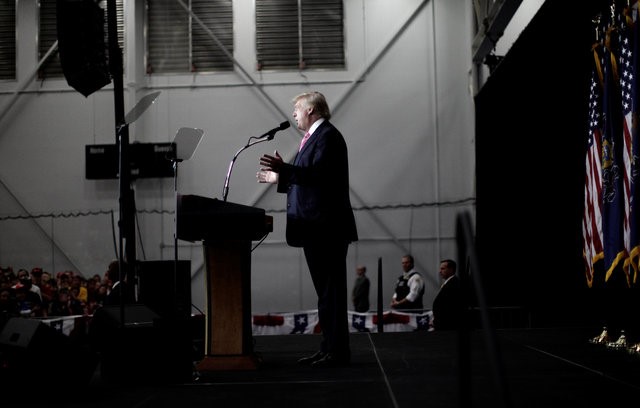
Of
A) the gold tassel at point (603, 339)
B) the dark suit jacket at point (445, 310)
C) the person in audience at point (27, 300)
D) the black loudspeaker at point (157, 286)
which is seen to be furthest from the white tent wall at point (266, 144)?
the gold tassel at point (603, 339)

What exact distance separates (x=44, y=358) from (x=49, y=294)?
7.83 meters

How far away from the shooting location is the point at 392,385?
3.09 metres

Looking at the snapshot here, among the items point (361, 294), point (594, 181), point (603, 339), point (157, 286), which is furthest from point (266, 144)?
point (603, 339)

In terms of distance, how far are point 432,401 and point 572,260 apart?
16.9 ft

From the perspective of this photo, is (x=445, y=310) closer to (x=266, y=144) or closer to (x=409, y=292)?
(x=409, y=292)

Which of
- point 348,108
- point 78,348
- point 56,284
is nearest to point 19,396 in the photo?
point 78,348

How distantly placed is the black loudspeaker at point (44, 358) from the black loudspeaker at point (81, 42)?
6.18ft

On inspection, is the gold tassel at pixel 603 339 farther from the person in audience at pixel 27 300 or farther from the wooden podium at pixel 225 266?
the person in audience at pixel 27 300

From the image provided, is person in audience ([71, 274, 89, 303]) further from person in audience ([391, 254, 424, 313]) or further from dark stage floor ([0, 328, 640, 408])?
dark stage floor ([0, 328, 640, 408])

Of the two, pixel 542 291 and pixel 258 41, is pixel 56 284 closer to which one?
pixel 258 41

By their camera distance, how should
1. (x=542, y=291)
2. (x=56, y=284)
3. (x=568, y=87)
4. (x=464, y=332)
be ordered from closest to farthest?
1. (x=464, y=332)
2. (x=568, y=87)
3. (x=542, y=291)
4. (x=56, y=284)

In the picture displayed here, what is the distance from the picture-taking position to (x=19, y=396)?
2.94 m

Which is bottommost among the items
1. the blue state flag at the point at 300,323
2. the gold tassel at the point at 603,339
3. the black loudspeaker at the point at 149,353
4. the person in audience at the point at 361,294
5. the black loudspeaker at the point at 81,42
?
the blue state flag at the point at 300,323

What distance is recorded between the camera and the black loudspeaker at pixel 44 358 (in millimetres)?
2947
